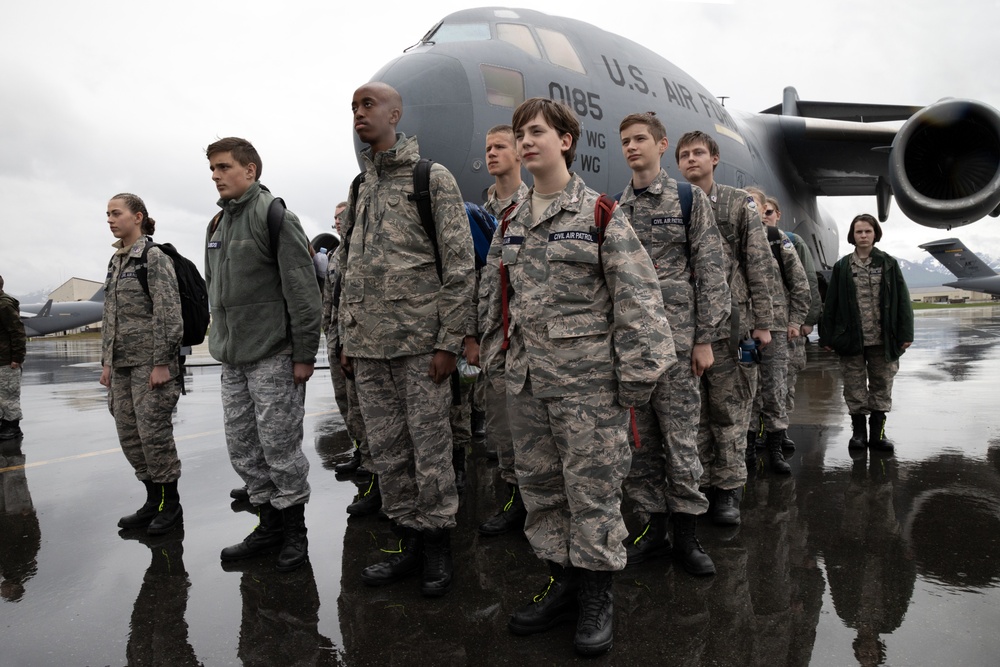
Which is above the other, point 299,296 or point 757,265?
point 757,265

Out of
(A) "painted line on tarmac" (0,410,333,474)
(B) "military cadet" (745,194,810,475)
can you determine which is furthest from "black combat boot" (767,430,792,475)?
(A) "painted line on tarmac" (0,410,333,474)

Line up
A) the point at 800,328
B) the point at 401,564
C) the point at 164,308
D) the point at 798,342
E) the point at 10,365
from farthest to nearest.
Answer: the point at 10,365 → the point at 798,342 → the point at 800,328 → the point at 164,308 → the point at 401,564

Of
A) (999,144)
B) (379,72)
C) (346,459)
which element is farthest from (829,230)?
(346,459)

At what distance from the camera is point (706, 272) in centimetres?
315

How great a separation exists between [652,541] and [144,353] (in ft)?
10.4

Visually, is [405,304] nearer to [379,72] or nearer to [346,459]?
[346,459]

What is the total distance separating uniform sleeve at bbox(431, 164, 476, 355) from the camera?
2.89 m

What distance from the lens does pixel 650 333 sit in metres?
2.35

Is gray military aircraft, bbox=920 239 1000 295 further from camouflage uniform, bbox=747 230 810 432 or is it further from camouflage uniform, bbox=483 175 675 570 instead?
camouflage uniform, bbox=483 175 675 570

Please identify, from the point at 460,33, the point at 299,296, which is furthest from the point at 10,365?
the point at 460,33

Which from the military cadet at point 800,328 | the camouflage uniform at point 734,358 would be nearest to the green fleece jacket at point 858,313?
the military cadet at point 800,328

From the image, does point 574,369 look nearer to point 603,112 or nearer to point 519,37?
point 603,112

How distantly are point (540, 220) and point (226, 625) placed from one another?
2.11 meters

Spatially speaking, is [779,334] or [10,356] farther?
[10,356]
